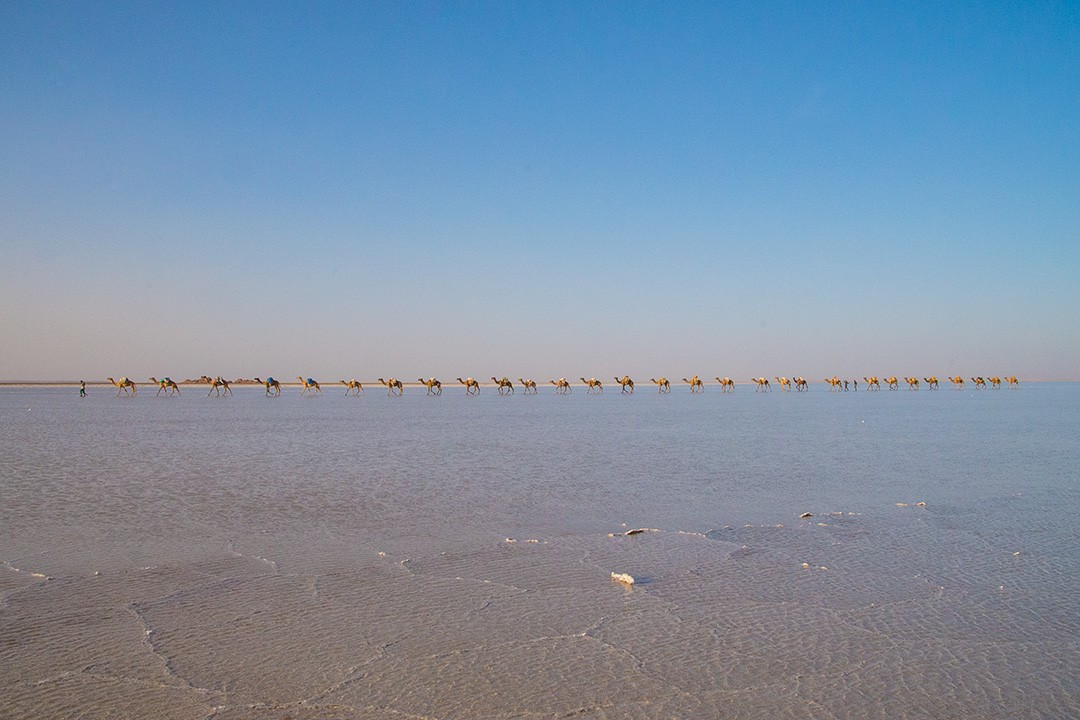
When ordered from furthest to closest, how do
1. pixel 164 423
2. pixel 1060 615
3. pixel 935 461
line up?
pixel 164 423 < pixel 935 461 < pixel 1060 615

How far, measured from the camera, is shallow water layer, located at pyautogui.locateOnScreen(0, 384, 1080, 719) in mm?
4418

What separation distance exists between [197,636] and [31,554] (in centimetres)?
362

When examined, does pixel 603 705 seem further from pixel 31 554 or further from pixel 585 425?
pixel 585 425

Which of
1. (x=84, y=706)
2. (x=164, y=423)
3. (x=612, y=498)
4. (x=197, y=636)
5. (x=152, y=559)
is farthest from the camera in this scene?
(x=164, y=423)

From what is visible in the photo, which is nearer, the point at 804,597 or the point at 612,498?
the point at 804,597

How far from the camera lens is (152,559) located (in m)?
7.49

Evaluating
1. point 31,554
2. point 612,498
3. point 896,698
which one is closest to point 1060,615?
point 896,698

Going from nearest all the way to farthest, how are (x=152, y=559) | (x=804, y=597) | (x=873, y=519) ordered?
1. (x=804, y=597)
2. (x=152, y=559)
3. (x=873, y=519)

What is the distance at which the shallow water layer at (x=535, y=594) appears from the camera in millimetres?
4418

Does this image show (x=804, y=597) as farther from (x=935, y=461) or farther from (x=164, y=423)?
(x=164, y=423)

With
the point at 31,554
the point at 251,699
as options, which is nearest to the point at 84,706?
the point at 251,699

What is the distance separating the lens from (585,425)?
2981cm

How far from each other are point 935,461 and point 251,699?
1619 cm

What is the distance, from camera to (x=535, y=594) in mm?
6406
